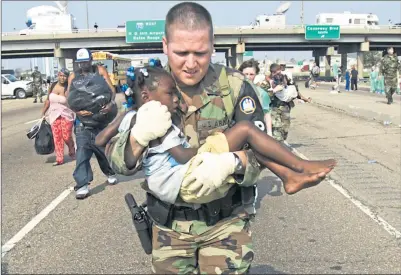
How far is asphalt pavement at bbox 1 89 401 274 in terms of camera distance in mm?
4469

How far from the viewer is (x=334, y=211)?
241 inches

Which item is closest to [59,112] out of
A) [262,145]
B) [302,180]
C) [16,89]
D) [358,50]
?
[262,145]

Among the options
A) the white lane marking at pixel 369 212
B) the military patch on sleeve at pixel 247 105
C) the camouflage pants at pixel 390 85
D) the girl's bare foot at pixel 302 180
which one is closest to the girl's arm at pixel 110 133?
the military patch on sleeve at pixel 247 105

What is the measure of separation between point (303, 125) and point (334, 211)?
389 inches

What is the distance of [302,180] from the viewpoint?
2369mm

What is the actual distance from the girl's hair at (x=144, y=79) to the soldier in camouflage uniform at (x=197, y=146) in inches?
3.6

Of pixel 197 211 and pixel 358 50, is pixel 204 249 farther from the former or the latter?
pixel 358 50

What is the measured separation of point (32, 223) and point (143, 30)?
52.9 meters

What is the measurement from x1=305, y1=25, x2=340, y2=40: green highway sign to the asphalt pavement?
53778mm

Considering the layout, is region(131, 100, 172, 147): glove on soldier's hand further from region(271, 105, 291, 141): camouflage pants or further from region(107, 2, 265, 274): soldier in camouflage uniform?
region(271, 105, 291, 141): camouflage pants

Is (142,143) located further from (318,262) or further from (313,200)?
(313,200)

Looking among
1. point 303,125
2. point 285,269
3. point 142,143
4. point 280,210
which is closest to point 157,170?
point 142,143

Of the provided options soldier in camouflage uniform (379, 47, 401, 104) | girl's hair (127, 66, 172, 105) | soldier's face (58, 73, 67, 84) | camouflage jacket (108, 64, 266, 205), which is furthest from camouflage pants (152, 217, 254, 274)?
soldier in camouflage uniform (379, 47, 401, 104)

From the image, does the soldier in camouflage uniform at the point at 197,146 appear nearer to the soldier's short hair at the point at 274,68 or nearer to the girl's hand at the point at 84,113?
the girl's hand at the point at 84,113
